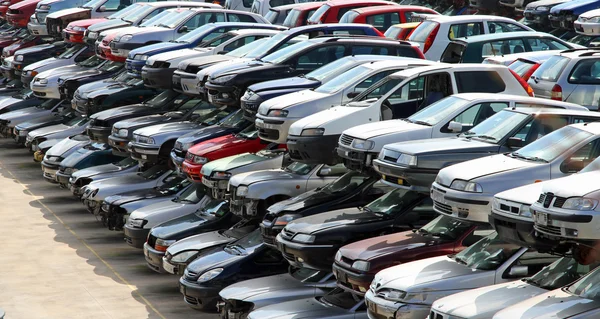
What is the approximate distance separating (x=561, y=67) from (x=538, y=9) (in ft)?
22.3

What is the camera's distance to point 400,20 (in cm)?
Answer: 2688

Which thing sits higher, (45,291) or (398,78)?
(398,78)

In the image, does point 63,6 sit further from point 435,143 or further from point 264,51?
point 435,143

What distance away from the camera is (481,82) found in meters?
17.5

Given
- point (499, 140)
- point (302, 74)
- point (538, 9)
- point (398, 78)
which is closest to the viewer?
point (499, 140)

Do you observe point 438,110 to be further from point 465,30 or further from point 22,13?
point 22,13

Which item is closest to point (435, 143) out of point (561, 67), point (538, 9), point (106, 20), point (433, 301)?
point (433, 301)

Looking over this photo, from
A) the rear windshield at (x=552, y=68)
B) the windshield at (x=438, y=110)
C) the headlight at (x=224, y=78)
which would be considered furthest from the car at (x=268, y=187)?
the rear windshield at (x=552, y=68)

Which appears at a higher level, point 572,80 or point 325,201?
point 572,80

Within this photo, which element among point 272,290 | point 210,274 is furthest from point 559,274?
point 210,274

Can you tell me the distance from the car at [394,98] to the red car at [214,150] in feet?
7.03

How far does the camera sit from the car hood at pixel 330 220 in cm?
1441

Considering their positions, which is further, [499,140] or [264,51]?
[264,51]

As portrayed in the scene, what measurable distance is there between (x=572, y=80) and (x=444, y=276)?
26.4 feet
